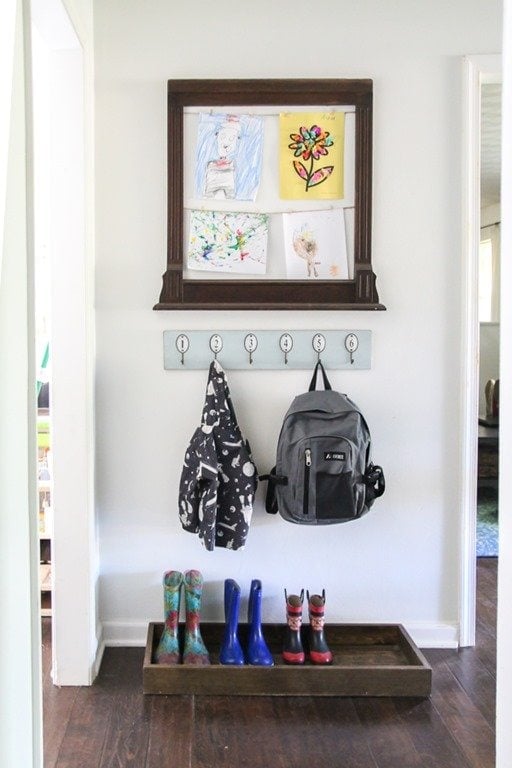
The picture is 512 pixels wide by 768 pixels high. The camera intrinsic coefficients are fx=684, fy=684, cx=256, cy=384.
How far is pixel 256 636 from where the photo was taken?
223 centimetres

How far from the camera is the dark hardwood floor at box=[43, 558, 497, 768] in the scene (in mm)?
1792

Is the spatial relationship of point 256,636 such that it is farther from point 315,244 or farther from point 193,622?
point 315,244

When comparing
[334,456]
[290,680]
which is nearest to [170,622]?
[290,680]

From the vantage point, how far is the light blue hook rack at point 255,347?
2334 millimetres

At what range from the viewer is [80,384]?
214 cm

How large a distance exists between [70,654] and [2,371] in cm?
129

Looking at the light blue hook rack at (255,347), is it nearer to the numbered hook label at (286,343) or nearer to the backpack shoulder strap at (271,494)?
the numbered hook label at (286,343)

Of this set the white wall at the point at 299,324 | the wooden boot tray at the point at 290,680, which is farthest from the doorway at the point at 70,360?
the wooden boot tray at the point at 290,680

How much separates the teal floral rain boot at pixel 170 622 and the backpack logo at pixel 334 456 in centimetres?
64

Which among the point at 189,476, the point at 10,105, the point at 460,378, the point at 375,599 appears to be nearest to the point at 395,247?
the point at 460,378

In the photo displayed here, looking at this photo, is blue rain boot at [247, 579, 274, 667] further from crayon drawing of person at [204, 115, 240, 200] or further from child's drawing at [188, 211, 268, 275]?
crayon drawing of person at [204, 115, 240, 200]

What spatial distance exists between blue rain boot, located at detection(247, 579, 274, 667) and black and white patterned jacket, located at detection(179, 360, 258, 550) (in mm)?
170

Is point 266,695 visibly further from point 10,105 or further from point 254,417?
point 10,105

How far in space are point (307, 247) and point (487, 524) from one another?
237 cm
